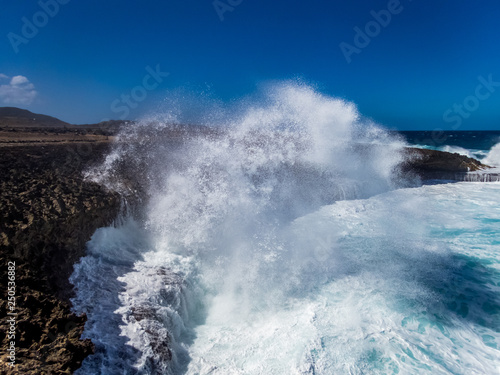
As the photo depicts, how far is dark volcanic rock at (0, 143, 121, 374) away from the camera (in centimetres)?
407

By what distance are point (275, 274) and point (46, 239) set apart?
18.3ft

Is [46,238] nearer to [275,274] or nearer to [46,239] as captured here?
[46,239]

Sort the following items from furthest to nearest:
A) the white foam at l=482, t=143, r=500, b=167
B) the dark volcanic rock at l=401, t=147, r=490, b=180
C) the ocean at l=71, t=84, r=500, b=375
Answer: the white foam at l=482, t=143, r=500, b=167 → the dark volcanic rock at l=401, t=147, r=490, b=180 → the ocean at l=71, t=84, r=500, b=375

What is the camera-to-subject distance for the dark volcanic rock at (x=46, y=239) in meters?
4.07

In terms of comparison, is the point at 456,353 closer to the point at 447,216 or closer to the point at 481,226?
the point at 481,226

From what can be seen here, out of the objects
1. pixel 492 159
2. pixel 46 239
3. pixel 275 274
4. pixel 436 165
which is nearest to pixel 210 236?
pixel 275 274

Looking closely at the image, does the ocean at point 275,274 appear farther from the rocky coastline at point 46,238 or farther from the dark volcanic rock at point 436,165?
the dark volcanic rock at point 436,165

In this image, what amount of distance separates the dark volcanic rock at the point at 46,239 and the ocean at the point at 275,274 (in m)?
0.35

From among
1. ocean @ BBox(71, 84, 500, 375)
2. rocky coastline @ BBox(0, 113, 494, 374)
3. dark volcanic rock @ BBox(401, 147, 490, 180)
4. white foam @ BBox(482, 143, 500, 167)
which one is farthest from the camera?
white foam @ BBox(482, 143, 500, 167)

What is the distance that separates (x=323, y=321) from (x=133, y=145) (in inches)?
519

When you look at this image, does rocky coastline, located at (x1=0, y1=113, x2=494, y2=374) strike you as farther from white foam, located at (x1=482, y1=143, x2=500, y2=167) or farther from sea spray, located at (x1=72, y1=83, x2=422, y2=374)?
white foam, located at (x1=482, y1=143, x2=500, y2=167)

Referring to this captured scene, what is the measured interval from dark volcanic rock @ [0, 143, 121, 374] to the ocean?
1.16 feet

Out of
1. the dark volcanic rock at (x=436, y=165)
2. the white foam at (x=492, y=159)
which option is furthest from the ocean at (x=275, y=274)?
the white foam at (x=492, y=159)

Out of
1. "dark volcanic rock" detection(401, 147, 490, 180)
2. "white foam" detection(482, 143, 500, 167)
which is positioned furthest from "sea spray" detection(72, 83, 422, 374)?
"white foam" detection(482, 143, 500, 167)
